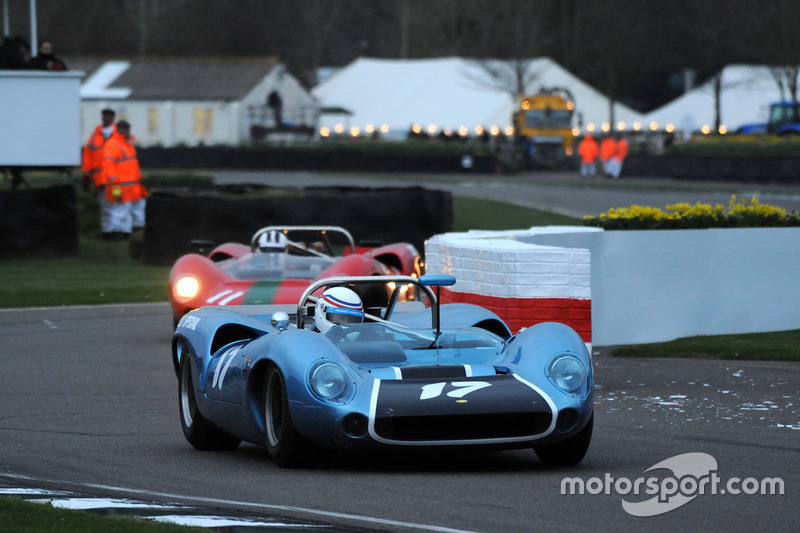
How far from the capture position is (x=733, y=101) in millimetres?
63406

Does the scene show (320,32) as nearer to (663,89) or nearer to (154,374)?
(663,89)

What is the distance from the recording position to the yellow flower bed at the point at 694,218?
1377cm

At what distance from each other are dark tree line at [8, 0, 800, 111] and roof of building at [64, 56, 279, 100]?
16.7 ft

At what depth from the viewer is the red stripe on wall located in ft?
37.3

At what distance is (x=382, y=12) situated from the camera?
105m

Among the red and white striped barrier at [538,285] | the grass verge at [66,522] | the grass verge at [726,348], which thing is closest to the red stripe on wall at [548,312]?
the red and white striped barrier at [538,285]

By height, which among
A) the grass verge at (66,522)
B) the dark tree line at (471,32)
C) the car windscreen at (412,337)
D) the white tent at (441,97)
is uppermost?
the dark tree line at (471,32)

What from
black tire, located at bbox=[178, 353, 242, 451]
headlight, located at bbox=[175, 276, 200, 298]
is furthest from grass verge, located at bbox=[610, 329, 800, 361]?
black tire, located at bbox=[178, 353, 242, 451]

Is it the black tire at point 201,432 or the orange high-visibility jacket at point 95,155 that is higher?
the orange high-visibility jacket at point 95,155

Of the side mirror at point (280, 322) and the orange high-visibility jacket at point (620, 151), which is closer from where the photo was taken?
the side mirror at point (280, 322)

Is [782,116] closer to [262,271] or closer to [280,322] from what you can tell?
[262,271]

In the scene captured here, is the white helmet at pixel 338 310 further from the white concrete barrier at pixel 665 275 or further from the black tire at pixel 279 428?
the white concrete barrier at pixel 665 275

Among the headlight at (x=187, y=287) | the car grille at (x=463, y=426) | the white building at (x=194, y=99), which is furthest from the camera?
the white building at (x=194, y=99)

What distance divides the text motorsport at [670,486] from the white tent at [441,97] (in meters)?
54.5
